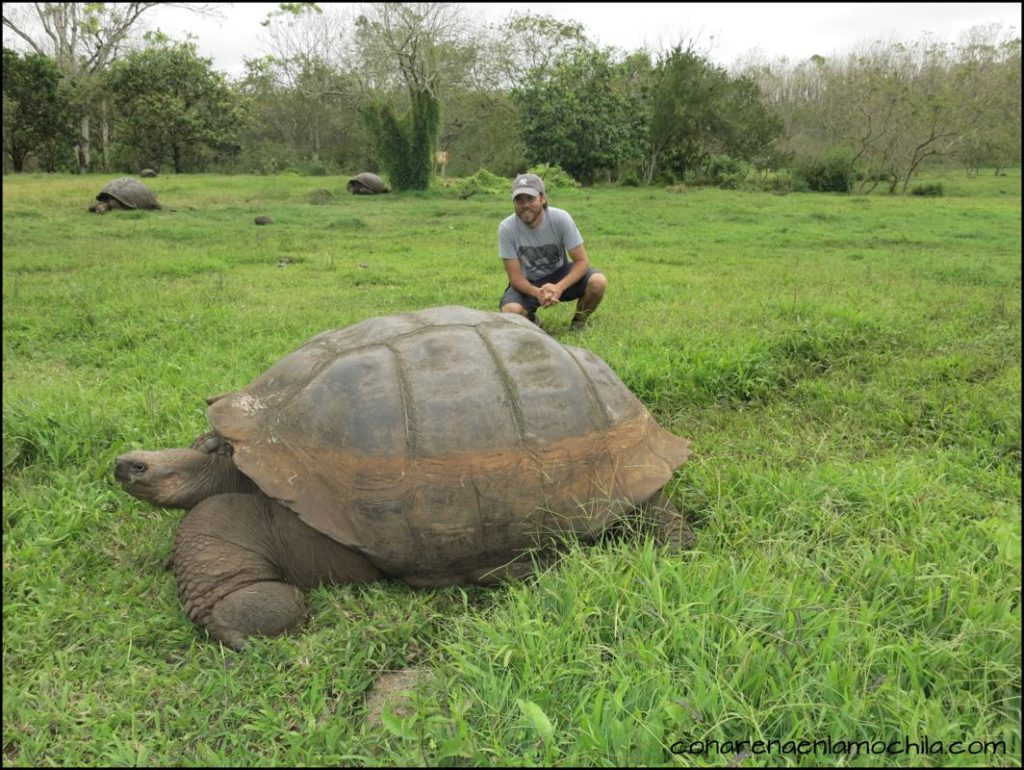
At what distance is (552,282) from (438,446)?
134 inches

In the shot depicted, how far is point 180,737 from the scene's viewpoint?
181 cm

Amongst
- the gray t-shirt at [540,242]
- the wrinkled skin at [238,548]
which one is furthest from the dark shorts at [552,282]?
the wrinkled skin at [238,548]

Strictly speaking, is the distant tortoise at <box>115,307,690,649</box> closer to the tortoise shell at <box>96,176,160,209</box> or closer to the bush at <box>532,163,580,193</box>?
the tortoise shell at <box>96,176,160,209</box>

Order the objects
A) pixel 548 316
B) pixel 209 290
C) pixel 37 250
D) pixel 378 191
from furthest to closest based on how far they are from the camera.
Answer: pixel 378 191, pixel 37 250, pixel 209 290, pixel 548 316

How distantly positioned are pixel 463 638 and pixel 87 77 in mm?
34140

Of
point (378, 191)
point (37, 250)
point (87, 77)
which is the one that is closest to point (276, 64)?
point (87, 77)

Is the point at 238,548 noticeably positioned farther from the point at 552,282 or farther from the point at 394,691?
the point at 552,282

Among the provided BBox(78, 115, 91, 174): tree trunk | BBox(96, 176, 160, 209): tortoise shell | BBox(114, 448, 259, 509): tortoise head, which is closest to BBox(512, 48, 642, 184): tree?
BBox(96, 176, 160, 209): tortoise shell

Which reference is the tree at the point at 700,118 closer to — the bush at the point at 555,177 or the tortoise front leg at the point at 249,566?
the bush at the point at 555,177

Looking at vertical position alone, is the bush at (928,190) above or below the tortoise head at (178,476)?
above

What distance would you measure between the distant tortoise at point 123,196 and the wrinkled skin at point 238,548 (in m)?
12.9

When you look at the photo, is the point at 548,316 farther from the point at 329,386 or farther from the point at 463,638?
the point at 463,638

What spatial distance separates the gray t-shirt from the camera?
526cm

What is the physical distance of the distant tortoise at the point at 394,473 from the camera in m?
2.27
